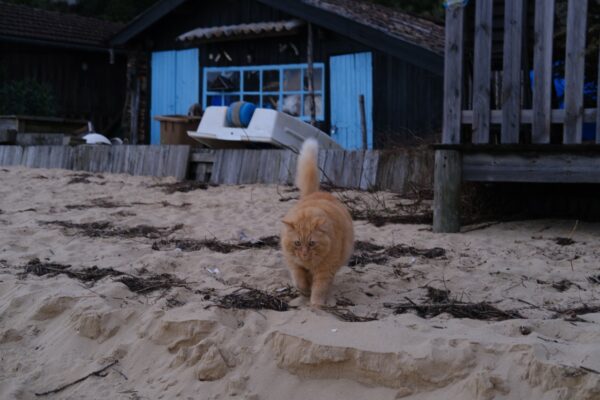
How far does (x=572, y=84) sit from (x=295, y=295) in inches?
133

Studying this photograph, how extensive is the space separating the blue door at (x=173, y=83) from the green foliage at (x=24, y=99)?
13.7 ft

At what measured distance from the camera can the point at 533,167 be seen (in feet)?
18.8

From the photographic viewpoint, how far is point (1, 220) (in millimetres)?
6602

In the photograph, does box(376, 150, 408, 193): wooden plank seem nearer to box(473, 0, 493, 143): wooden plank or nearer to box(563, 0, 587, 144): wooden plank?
box(473, 0, 493, 143): wooden plank

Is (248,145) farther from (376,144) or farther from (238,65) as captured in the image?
(238,65)

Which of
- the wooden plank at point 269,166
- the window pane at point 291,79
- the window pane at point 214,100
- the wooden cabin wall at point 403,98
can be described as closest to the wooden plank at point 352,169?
the wooden plank at point 269,166

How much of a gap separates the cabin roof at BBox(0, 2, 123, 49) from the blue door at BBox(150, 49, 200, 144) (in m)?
3.87

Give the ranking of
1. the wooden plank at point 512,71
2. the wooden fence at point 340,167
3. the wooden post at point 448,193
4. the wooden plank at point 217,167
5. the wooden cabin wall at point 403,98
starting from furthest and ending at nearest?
the wooden cabin wall at point 403,98, the wooden plank at point 217,167, the wooden fence at point 340,167, the wooden post at point 448,193, the wooden plank at point 512,71

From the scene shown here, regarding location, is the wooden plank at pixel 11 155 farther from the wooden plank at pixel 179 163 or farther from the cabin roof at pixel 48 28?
the cabin roof at pixel 48 28

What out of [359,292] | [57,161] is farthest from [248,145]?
[359,292]

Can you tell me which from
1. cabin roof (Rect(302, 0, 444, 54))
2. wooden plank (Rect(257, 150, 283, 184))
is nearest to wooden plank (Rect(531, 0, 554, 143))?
wooden plank (Rect(257, 150, 283, 184))

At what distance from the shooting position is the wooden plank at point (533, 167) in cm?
558

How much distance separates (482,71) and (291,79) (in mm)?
8940

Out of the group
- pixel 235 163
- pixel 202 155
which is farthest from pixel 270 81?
pixel 235 163
